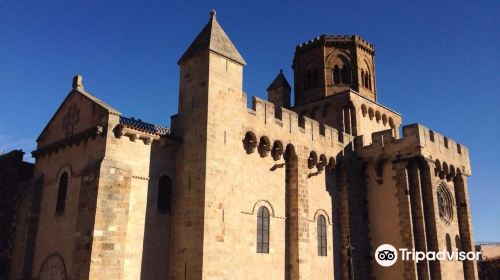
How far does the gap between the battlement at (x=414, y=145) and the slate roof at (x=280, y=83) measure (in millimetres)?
7521

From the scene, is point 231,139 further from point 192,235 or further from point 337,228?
point 337,228

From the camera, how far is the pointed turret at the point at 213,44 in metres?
19.1

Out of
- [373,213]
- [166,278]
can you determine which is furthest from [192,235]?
[373,213]

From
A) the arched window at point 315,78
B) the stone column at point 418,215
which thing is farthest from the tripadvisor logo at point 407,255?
the arched window at point 315,78

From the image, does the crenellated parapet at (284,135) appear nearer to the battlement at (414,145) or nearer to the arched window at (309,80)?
the battlement at (414,145)

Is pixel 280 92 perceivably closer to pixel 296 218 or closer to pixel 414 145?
pixel 414 145

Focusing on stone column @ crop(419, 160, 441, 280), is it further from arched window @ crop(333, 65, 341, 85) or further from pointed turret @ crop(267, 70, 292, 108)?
pointed turret @ crop(267, 70, 292, 108)

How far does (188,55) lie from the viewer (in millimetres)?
19641

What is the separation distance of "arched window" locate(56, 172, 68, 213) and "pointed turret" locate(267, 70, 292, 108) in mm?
16065

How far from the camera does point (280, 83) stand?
103 feet

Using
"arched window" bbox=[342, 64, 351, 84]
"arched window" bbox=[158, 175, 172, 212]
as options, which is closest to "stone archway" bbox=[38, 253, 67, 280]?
"arched window" bbox=[158, 175, 172, 212]

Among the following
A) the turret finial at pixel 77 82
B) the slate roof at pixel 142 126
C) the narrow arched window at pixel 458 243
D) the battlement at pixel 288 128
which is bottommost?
the narrow arched window at pixel 458 243

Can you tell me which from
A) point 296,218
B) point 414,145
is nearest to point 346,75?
point 414,145

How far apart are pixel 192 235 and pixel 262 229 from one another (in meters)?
3.90
